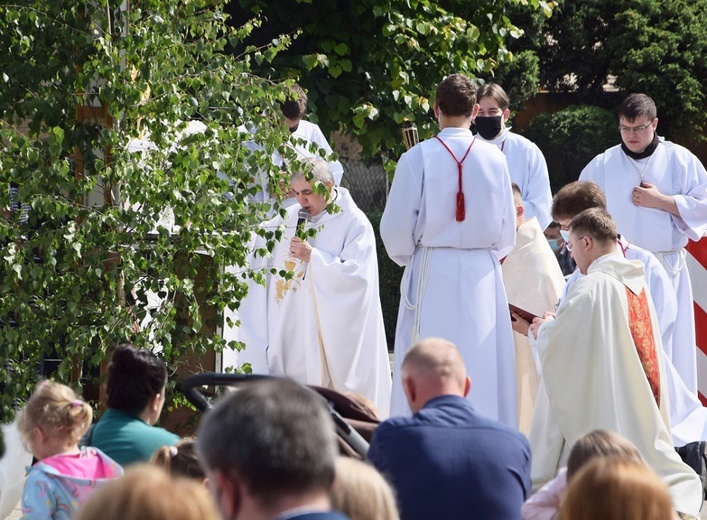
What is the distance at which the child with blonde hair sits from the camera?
4.32 metres

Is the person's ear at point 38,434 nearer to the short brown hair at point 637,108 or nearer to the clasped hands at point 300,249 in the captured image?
the clasped hands at point 300,249

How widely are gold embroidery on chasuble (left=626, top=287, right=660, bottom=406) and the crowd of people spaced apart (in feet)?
0.05

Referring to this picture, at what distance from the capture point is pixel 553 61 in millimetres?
20922

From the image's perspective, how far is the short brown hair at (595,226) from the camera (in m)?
6.76

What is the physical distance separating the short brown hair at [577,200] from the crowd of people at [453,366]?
0.04 feet

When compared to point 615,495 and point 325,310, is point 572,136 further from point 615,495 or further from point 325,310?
point 615,495

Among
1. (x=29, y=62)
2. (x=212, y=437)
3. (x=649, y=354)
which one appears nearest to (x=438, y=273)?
(x=649, y=354)

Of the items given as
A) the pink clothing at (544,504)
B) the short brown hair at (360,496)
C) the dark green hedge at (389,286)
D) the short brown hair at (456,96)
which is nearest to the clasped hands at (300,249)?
the short brown hair at (456,96)

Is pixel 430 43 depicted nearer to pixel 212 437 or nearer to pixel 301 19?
pixel 301 19

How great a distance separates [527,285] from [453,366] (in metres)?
3.75

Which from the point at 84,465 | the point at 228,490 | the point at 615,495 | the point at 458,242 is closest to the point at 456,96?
the point at 458,242

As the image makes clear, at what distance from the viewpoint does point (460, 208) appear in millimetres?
7559

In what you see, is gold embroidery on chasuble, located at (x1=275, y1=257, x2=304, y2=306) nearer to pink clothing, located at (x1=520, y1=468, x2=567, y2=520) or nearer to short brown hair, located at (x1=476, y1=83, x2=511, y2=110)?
short brown hair, located at (x1=476, y1=83, x2=511, y2=110)

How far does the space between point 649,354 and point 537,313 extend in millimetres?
1447
